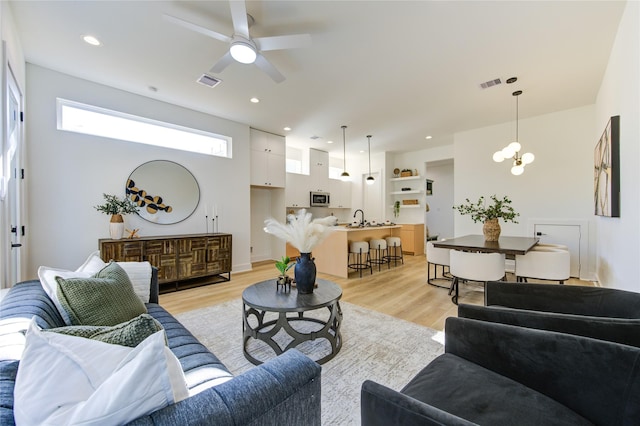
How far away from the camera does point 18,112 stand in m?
2.90

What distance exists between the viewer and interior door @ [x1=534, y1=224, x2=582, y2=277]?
452cm

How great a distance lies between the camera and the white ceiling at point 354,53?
90.5 inches

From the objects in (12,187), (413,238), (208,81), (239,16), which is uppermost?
(208,81)

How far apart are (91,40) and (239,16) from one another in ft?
5.95

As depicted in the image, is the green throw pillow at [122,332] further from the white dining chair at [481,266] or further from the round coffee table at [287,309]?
the white dining chair at [481,266]

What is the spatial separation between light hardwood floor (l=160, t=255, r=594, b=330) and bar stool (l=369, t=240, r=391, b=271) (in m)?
0.48

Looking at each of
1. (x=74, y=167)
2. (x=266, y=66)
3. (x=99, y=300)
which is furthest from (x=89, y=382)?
(x=74, y=167)

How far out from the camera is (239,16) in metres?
2.08

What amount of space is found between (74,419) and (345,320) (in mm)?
2539

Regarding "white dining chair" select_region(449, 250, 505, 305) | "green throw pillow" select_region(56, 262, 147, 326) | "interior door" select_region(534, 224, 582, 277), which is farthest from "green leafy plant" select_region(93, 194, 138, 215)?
"interior door" select_region(534, 224, 582, 277)

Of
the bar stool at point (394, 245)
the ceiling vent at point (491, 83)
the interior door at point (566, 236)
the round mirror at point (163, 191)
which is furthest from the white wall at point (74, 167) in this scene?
the interior door at point (566, 236)

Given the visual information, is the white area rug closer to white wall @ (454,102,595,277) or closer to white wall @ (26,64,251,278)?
white wall @ (26,64,251,278)

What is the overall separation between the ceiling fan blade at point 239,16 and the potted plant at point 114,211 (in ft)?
9.39

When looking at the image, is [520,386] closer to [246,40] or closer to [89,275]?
[89,275]
